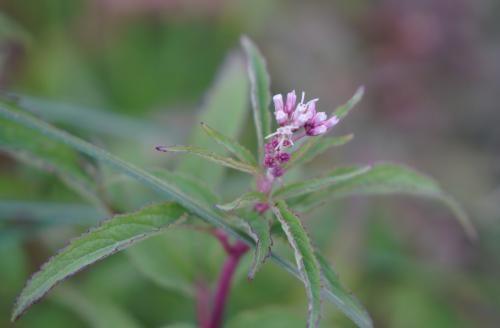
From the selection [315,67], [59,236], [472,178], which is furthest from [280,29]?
[59,236]

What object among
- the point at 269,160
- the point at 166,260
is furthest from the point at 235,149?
the point at 166,260

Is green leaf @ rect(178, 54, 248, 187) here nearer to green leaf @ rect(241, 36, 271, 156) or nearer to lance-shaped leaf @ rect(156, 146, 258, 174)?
green leaf @ rect(241, 36, 271, 156)

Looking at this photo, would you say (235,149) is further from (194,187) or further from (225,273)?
(225,273)

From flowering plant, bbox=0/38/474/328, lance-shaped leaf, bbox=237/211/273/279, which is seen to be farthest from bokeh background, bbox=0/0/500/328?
lance-shaped leaf, bbox=237/211/273/279

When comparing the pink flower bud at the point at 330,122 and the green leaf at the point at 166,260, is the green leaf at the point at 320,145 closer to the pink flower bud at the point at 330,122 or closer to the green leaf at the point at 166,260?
the pink flower bud at the point at 330,122

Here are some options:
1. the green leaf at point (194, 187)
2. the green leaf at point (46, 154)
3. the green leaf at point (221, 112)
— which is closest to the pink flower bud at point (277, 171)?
the green leaf at point (194, 187)
